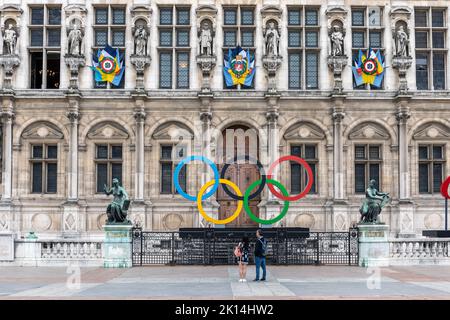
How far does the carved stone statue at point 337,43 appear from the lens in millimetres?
37156

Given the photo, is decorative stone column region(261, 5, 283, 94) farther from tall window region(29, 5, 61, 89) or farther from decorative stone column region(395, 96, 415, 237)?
tall window region(29, 5, 61, 89)

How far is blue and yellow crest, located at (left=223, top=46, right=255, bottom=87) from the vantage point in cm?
3700

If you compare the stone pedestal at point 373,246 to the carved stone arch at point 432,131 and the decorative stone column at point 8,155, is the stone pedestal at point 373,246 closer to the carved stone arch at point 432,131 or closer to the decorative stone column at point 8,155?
the carved stone arch at point 432,131

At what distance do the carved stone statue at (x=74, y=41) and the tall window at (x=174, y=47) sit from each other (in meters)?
4.28

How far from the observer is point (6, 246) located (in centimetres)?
2617

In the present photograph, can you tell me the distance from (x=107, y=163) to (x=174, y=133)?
155 inches

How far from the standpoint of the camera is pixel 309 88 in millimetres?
37781

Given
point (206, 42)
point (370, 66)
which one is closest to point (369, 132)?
point (370, 66)

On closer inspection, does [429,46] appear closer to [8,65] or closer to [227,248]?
[227,248]

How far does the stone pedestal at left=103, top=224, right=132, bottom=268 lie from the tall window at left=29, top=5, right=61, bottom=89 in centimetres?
1417

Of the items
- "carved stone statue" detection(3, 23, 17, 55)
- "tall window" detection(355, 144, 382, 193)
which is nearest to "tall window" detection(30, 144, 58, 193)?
"carved stone statue" detection(3, 23, 17, 55)

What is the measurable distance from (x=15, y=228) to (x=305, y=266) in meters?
17.0
